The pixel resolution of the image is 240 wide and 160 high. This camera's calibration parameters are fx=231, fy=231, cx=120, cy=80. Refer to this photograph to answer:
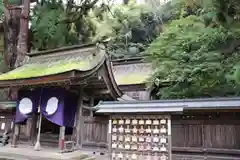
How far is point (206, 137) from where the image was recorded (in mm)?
7543

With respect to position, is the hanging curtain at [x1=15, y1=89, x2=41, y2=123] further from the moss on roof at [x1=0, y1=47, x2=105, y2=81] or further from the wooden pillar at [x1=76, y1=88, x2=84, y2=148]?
the wooden pillar at [x1=76, y1=88, x2=84, y2=148]

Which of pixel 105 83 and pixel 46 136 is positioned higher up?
pixel 105 83

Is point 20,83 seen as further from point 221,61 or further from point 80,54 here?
point 221,61

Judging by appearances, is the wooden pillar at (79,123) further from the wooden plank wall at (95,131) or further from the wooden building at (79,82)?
the wooden plank wall at (95,131)

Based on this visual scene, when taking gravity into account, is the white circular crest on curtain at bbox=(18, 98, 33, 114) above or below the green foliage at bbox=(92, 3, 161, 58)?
below

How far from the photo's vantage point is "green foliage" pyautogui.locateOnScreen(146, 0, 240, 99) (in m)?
7.29

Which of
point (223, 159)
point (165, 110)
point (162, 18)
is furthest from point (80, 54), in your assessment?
point (162, 18)

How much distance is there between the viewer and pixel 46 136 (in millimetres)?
10859

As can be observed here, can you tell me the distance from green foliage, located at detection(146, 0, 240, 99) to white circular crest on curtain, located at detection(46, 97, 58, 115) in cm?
450

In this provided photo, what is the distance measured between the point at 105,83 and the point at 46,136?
3767 mm

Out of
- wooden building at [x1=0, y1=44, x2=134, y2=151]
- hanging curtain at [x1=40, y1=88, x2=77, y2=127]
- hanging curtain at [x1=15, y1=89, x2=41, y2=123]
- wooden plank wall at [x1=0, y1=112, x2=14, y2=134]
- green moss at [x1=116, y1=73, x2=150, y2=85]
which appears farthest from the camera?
green moss at [x1=116, y1=73, x2=150, y2=85]

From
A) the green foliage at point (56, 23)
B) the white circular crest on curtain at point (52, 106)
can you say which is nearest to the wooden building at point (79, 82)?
the white circular crest on curtain at point (52, 106)

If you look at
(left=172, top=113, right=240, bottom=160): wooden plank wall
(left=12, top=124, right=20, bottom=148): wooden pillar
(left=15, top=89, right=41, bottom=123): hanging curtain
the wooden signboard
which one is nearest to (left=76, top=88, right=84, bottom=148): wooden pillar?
(left=15, top=89, right=41, bottom=123): hanging curtain

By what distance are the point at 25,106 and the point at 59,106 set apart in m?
1.98
